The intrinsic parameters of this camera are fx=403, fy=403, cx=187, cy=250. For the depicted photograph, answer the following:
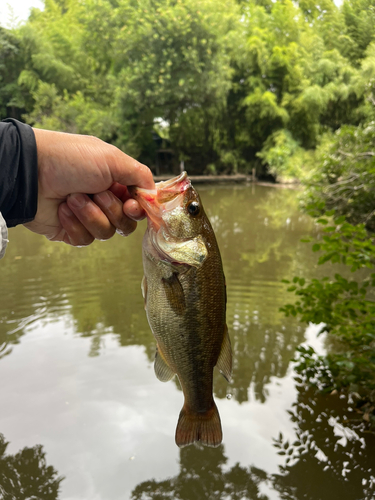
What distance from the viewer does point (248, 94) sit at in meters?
25.4

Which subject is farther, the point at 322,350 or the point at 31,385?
the point at 322,350

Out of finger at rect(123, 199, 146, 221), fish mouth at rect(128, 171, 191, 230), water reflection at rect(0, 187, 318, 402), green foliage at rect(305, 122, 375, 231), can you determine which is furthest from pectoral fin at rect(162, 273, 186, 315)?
green foliage at rect(305, 122, 375, 231)

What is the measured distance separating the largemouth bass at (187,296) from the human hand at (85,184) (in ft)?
0.52

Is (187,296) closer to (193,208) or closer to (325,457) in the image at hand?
(193,208)

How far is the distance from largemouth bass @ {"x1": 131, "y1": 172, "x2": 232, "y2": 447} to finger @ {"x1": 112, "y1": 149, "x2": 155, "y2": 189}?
11 cm

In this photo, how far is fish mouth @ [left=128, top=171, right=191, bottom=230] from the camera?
1483 mm

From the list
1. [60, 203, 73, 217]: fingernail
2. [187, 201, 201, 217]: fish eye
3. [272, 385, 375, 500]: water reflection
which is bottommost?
[272, 385, 375, 500]: water reflection

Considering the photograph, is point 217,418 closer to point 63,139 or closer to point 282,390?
point 63,139

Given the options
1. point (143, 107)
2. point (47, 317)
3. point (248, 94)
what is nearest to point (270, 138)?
point (248, 94)

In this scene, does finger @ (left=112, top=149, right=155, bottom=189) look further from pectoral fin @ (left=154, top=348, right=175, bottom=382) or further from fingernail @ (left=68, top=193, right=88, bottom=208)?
pectoral fin @ (left=154, top=348, right=175, bottom=382)

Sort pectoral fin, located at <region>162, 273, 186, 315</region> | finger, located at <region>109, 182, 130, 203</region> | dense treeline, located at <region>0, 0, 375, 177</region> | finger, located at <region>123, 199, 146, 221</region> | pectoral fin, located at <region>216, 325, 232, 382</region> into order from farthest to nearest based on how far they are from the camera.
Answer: dense treeline, located at <region>0, 0, 375, 177</region> → finger, located at <region>109, 182, 130, 203</region> → finger, located at <region>123, 199, 146, 221</region> → pectoral fin, located at <region>216, 325, 232, 382</region> → pectoral fin, located at <region>162, 273, 186, 315</region>

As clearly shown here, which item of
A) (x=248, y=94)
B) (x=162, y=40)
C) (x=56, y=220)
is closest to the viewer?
(x=56, y=220)

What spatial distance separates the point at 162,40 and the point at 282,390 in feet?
73.2

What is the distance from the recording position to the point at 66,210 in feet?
6.15
